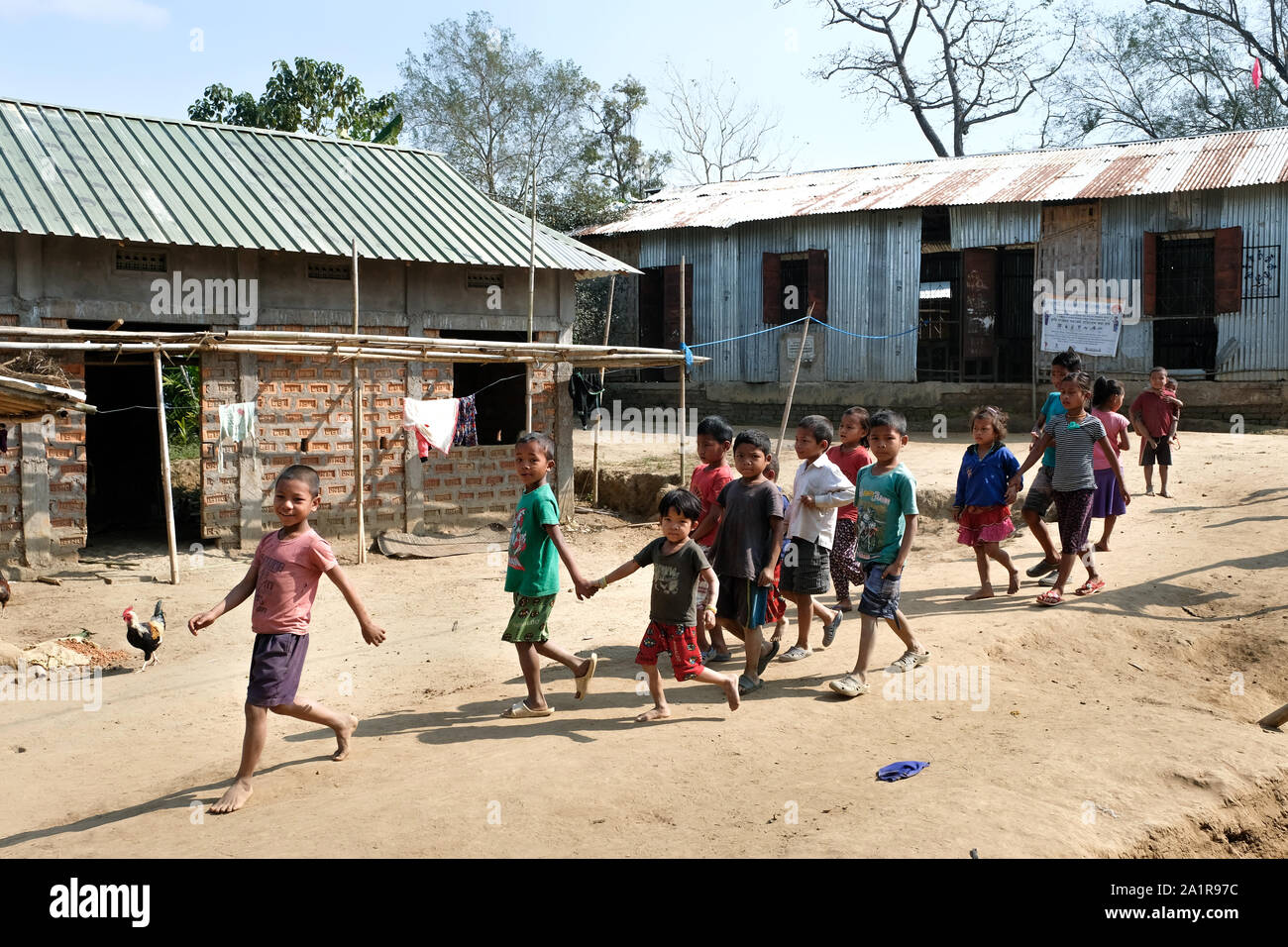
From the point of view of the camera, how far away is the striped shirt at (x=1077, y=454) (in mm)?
7715

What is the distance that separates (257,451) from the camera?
1198 centimetres

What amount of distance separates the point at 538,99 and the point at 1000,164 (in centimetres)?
1620

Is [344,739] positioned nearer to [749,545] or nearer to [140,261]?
[749,545]

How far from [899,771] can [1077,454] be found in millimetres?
3919

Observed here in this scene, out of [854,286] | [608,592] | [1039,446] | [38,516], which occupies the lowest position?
[608,592]

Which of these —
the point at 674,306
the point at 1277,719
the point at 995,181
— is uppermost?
the point at 995,181

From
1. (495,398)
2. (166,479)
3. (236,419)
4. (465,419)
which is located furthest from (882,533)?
(495,398)

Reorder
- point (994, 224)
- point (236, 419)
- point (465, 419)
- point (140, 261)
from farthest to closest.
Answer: point (994, 224), point (465, 419), point (140, 261), point (236, 419)

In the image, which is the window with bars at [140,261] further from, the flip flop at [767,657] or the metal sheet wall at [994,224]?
the metal sheet wall at [994,224]

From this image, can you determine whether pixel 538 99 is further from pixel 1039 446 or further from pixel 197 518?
pixel 1039 446

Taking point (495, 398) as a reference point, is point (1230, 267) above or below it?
above

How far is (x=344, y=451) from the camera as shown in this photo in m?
12.6

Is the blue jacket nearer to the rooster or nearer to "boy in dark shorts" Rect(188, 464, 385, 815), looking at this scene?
"boy in dark shorts" Rect(188, 464, 385, 815)

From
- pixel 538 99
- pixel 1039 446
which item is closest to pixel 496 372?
pixel 1039 446
